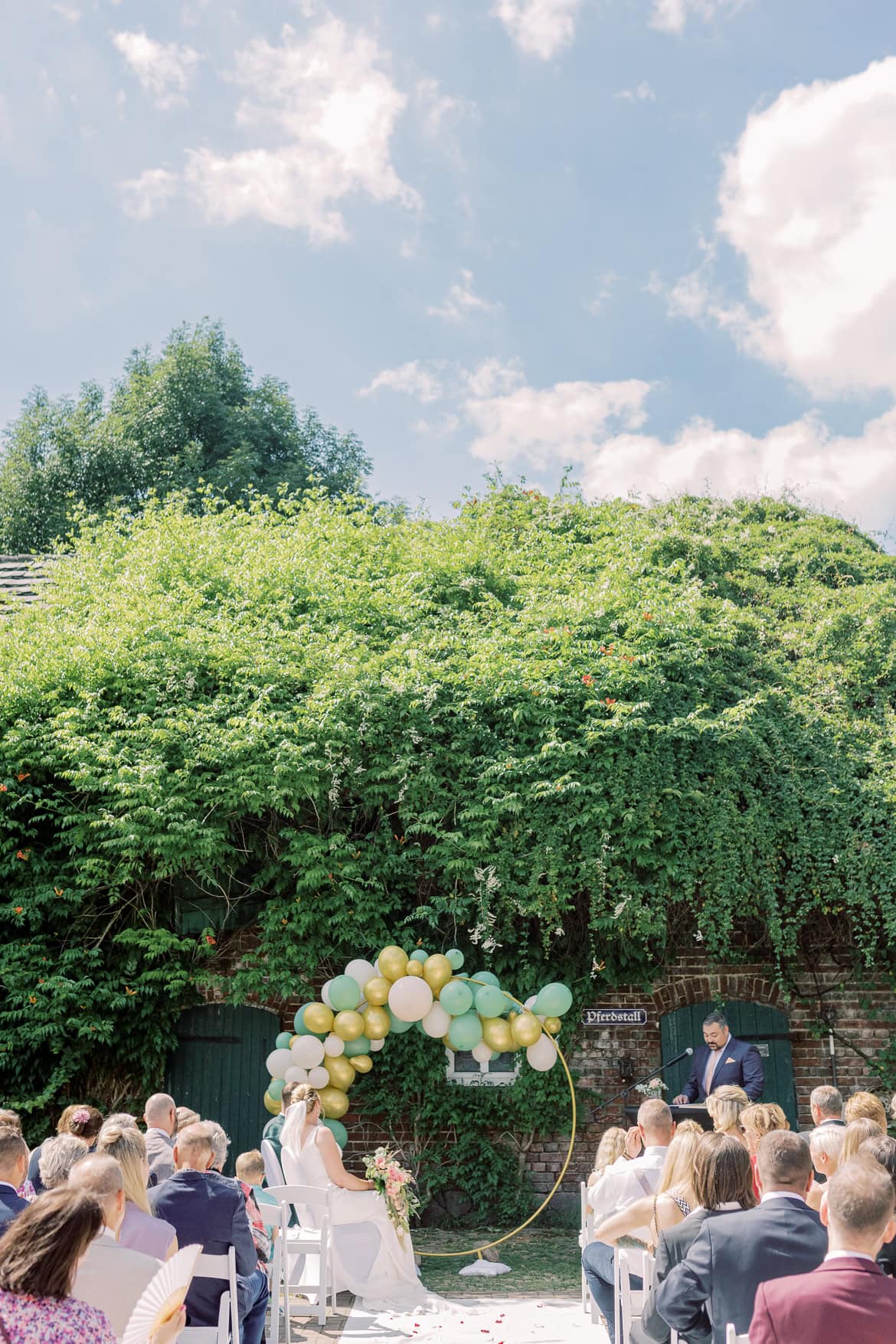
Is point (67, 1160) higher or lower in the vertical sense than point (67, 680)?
lower

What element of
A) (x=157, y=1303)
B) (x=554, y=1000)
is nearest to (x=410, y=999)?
(x=554, y=1000)

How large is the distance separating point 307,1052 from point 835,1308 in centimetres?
716

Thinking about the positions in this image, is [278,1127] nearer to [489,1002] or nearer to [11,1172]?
[489,1002]

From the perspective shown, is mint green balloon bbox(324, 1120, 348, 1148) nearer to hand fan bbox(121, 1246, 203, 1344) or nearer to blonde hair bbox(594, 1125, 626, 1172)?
blonde hair bbox(594, 1125, 626, 1172)

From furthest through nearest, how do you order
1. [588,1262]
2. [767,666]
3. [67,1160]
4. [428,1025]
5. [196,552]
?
[196,552], [767,666], [428,1025], [588,1262], [67,1160]

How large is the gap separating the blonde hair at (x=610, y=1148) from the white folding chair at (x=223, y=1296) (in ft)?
7.74

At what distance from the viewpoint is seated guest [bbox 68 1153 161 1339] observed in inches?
130

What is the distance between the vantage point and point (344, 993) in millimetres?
9227

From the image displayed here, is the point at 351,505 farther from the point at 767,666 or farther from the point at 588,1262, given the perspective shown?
the point at 588,1262

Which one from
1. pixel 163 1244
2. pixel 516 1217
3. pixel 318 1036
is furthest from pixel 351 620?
pixel 163 1244

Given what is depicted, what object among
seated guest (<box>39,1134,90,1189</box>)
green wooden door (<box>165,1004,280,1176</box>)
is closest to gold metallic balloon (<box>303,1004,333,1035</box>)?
green wooden door (<box>165,1004,280,1176</box>)

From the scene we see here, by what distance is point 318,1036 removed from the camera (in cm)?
948

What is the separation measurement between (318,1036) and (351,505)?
24.1 ft

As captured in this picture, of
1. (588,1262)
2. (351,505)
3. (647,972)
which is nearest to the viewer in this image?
(588,1262)
